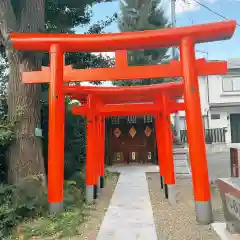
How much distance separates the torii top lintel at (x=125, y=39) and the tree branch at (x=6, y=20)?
4.71ft

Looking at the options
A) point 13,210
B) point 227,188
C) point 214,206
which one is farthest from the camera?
point 214,206

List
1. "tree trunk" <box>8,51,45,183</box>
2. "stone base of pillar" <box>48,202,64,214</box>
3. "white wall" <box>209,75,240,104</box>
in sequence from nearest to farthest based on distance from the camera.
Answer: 1. "stone base of pillar" <box>48,202,64,214</box>
2. "tree trunk" <box>8,51,45,183</box>
3. "white wall" <box>209,75,240,104</box>

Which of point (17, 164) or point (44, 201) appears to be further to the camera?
point (17, 164)

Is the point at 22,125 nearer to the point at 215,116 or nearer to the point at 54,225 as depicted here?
the point at 54,225

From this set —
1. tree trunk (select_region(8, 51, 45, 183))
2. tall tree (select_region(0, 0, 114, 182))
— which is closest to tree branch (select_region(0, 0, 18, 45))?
tall tree (select_region(0, 0, 114, 182))

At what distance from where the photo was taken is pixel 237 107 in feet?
69.6

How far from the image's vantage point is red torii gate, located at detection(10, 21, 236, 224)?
17.6ft

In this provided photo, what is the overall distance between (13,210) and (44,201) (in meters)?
0.79

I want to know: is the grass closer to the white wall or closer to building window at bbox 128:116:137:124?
building window at bbox 128:116:137:124

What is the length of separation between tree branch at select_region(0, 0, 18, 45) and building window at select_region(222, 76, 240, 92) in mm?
17487

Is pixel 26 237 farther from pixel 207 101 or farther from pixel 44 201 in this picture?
Answer: pixel 207 101

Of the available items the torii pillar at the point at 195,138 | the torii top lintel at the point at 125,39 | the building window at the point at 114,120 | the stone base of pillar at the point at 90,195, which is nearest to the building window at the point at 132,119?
the building window at the point at 114,120

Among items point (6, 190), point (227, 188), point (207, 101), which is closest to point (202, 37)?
point (227, 188)

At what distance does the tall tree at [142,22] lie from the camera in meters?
18.3
